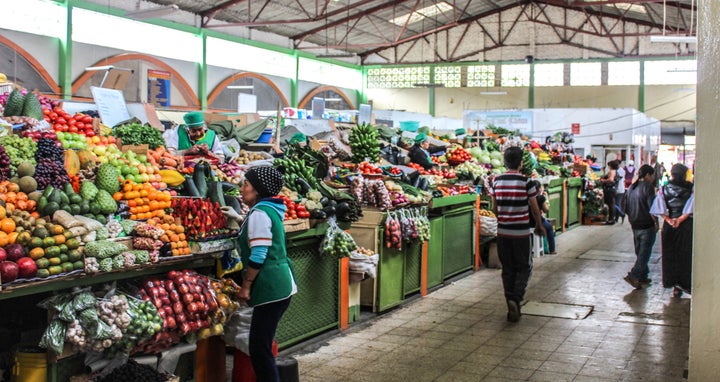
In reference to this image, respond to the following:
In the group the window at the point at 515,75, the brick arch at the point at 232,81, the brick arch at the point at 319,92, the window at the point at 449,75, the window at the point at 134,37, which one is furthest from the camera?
the window at the point at 449,75

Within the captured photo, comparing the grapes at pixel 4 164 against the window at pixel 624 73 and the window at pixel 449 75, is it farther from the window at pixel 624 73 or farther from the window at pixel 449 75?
the window at pixel 624 73

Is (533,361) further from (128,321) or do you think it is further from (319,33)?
(319,33)

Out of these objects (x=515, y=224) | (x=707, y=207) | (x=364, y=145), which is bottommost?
(x=515, y=224)

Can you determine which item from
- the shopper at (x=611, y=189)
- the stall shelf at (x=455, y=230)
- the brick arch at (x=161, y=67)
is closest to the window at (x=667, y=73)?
the shopper at (x=611, y=189)

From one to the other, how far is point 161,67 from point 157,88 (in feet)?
33.0

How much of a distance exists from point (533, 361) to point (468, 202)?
4.26 metres

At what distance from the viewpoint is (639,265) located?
29.2 feet

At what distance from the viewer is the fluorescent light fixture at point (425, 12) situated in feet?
89.0

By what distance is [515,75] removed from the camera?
31016 millimetres

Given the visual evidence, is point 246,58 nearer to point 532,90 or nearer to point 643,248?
point 532,90

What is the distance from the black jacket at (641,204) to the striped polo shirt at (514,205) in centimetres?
239

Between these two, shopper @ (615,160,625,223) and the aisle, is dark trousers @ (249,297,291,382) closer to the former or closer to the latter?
the aisle

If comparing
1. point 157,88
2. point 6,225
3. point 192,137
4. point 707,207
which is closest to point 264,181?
point 6,225

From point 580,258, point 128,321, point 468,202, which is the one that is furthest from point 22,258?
point 580,258
